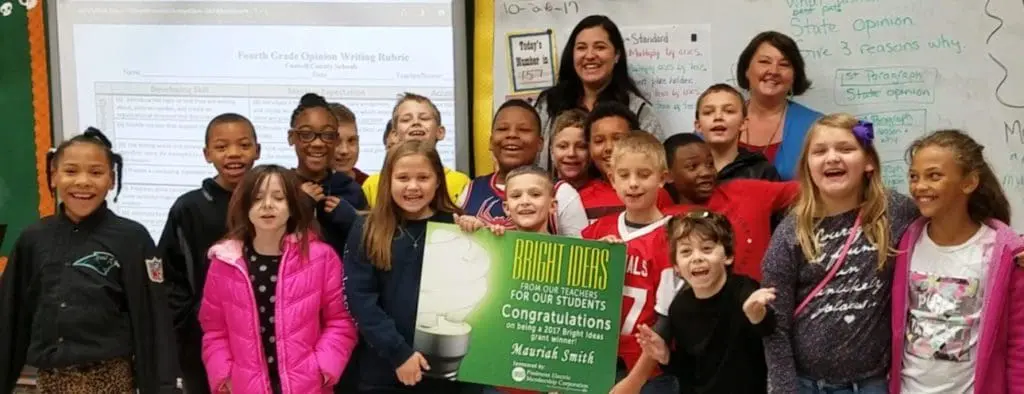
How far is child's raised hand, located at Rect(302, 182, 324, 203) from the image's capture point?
9.81 ft

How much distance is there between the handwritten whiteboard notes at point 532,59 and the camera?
3.89 metres

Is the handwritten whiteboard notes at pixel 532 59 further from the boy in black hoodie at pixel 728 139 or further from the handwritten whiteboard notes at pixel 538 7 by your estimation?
the boy in black hoodie at pixel 728 139

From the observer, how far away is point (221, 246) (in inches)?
109

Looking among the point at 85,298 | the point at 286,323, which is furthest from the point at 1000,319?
the point at 85,298

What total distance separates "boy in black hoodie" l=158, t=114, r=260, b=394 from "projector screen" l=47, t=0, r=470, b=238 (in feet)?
3.26

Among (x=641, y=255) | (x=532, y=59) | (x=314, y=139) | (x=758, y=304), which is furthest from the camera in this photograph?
(x=532, y=59)

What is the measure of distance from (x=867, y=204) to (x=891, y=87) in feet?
4.61

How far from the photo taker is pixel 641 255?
263cm

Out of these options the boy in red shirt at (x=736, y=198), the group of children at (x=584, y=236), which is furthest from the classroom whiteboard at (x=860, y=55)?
the boy in red shirt at (x=736, y=198)

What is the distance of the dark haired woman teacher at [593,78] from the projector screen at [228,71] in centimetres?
51

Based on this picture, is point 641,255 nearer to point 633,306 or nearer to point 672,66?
point 633,306

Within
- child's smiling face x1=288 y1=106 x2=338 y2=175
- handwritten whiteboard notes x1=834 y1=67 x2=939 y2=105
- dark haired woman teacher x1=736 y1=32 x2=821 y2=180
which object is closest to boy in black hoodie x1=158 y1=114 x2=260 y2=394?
child's smiling face x1=288 y1=106 x2=338 y2=175

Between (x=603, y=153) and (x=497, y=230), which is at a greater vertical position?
(x=603, y=153)

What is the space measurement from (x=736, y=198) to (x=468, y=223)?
86 cm
